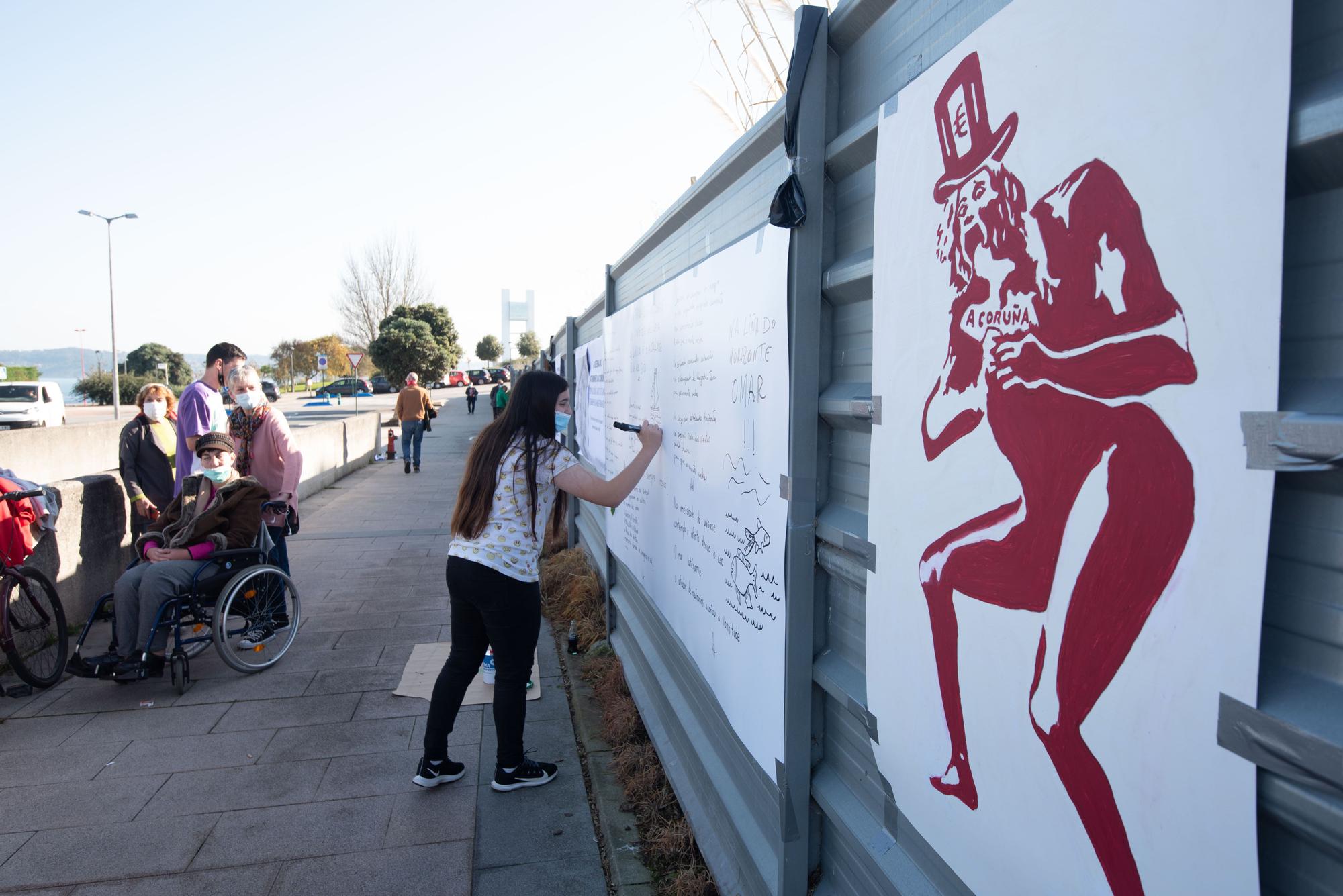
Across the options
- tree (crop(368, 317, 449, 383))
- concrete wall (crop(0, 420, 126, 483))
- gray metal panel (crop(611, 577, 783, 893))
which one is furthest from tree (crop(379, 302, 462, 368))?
gray metal panel (crop(611, 577, 783, 893))

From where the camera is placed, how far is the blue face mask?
5.17 meters

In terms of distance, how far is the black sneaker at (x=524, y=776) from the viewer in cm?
371

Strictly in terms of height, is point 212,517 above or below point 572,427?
below

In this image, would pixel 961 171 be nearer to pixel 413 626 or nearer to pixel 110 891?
pixel 110 891

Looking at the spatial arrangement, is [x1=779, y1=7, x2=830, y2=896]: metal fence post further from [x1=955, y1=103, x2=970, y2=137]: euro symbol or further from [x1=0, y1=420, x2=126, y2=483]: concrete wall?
[x1=0, y1=420, x2=126, y2=483]: concrete wall

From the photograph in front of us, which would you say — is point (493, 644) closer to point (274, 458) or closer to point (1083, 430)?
point (1083, 430)

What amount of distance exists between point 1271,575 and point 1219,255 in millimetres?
378

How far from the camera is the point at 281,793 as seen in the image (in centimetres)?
373

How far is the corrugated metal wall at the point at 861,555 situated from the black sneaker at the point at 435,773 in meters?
0.95

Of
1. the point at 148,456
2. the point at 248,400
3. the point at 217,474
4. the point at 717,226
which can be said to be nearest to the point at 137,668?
the point at 217,474

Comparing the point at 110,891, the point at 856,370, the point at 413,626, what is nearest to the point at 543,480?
the point at 856,370

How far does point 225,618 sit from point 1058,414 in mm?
5042

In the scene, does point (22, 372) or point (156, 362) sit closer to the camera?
point (22, 372)

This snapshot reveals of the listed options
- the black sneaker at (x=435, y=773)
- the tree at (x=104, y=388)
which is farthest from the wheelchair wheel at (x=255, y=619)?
the tree at (x=104, y=388)
